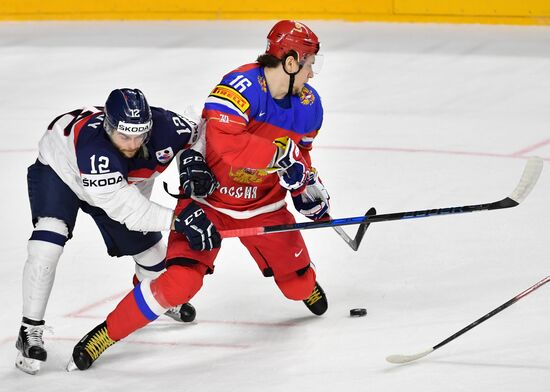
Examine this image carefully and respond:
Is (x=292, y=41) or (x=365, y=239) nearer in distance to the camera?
(x=292, y=41)

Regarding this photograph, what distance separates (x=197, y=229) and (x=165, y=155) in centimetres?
33

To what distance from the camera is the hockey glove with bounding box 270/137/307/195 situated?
3836 mm

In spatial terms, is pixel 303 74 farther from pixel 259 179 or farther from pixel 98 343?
Answer: pixel 98 343

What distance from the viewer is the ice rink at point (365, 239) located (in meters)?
3.64

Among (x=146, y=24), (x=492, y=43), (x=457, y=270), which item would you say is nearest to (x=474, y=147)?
(x=457, y=270)

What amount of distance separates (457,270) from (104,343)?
4.96ft

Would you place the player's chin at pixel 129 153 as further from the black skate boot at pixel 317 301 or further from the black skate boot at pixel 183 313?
the black skate boot at pixel 317 301

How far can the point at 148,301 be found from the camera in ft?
12.0

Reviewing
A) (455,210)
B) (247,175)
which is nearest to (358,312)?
(455,210)

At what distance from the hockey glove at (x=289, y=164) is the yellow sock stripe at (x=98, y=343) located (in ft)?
2.52

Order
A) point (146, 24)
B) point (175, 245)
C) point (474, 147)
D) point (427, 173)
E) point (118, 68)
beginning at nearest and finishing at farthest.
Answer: point (175, 245) → point (427, 173) → point (474, 147) → point (118, 68) → point (146, 24)

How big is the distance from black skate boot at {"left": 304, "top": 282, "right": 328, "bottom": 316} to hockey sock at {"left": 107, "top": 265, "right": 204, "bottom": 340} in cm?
57

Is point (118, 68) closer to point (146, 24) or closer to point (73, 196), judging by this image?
point (146, 24)

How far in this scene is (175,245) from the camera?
3.81 m
